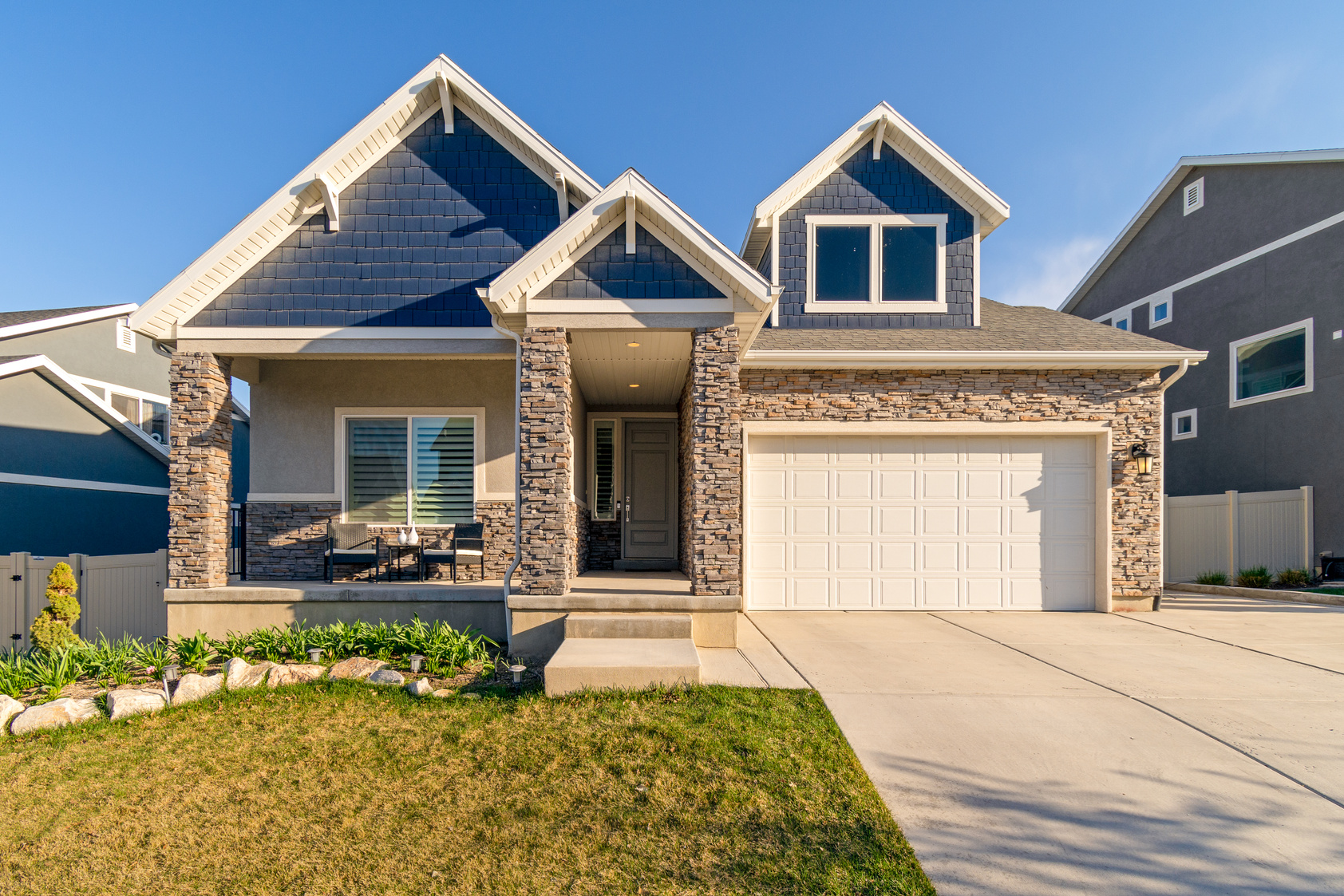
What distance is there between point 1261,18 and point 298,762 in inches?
523

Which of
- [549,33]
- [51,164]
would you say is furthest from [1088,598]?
[51,164]

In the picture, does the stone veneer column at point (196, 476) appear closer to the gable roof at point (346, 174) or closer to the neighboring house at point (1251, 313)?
the gable roof at point (346, 174)

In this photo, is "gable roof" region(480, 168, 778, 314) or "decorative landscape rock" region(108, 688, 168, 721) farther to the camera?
"gable roof" region(480, 168, 778, 314)

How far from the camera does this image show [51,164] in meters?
14.4

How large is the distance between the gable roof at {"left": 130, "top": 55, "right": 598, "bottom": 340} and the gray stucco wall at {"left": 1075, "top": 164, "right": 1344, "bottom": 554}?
13984mm

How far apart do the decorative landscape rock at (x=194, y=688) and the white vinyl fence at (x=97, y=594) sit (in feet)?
11.9

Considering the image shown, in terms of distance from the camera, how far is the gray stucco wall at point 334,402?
905 centimetres

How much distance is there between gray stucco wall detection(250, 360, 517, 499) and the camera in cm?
905

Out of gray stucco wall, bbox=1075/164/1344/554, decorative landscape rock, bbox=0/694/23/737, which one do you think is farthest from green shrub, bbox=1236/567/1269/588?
decorative landscape rock, bbox=0/694/23/737

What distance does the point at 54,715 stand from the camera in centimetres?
521

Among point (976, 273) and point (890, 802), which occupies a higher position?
point (976, 273)

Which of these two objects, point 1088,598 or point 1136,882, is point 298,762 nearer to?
point 1136,882

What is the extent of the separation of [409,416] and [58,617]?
4090mm

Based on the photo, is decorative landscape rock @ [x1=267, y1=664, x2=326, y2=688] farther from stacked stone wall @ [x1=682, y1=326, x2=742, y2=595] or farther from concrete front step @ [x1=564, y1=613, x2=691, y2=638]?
stacked stone wall @ [x1=682, y1=326, x2=742, y2=595]
